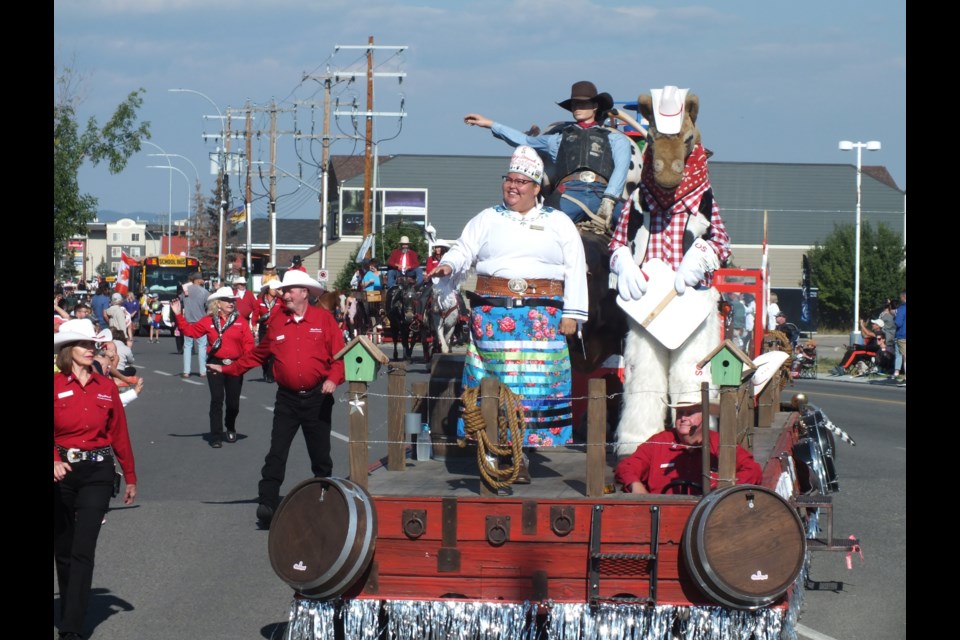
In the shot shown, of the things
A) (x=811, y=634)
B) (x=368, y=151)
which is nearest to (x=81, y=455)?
(x=811, y=634)

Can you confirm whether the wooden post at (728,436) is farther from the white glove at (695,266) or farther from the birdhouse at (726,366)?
the white glove at (695,266)

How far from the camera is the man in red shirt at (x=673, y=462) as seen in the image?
7.30 m

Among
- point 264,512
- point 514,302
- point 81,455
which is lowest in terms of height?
point 264,512

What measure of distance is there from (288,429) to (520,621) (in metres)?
4.41

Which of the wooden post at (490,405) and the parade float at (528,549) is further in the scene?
→ the wooden post at (490,405)

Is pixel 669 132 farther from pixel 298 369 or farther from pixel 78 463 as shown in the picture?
pixel 78 463

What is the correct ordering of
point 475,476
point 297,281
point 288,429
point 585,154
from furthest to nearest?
1. point 288,429
2. point 297,281
3. point 585,154
4. point 475,476

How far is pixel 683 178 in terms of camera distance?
8469mm

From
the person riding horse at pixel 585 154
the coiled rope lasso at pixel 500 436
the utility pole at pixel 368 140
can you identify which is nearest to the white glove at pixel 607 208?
the person riding horse at pixel 585 154

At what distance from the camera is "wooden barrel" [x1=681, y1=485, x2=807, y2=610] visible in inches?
249

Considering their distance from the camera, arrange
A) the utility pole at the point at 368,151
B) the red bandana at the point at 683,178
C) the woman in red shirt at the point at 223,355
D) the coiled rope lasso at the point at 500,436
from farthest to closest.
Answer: the utility pole at the point at 368,151 < the woman in red shirt at the point at 223,355 < the red bandana at the point at 683,178 < the coiled rope lasso at the point at 500,436

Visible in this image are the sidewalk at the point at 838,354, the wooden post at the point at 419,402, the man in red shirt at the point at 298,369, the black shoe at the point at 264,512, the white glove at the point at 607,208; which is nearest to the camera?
the wooden post at the point at 419,402

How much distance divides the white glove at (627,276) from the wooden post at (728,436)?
5.05 ft
